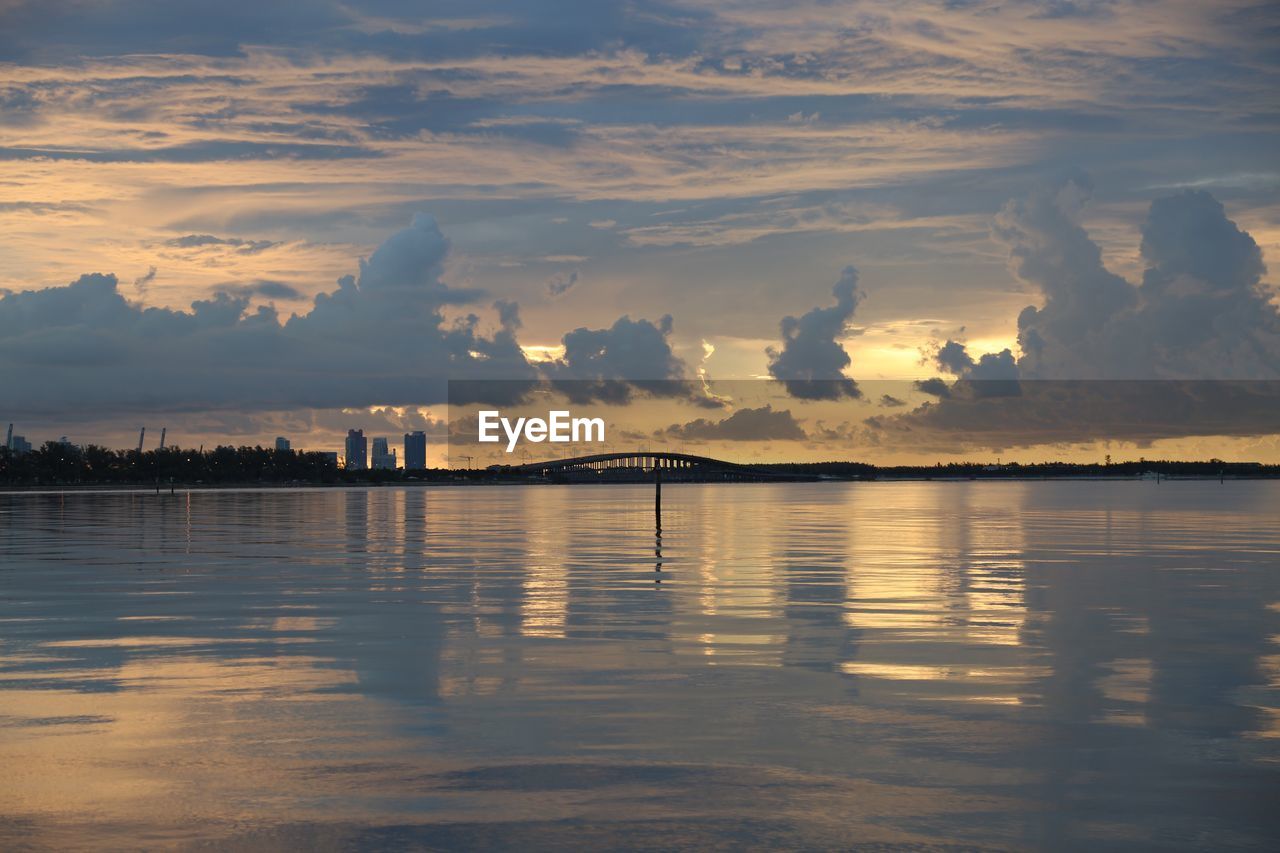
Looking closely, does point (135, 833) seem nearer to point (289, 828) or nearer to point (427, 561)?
point (289, 828)

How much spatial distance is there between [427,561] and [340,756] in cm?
3730

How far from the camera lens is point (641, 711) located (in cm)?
1939

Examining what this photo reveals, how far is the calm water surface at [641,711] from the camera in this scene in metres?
13.4

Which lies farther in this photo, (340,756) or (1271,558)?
(1271,558)

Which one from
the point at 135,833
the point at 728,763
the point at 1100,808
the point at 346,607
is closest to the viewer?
the point at 135,833

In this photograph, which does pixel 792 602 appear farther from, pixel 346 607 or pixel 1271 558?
pixel 1271 558

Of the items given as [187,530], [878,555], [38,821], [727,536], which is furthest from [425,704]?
[187,530]

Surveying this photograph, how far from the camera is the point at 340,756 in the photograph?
1630 cm

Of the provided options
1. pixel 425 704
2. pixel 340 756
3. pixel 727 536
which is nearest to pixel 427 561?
pixel 727 536

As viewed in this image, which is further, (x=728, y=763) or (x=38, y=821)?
(x=728, y=763)

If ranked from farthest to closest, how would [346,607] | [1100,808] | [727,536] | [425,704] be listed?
1. [727,536]
2. [346,607]
3. [425,704]
4. [1100,808]

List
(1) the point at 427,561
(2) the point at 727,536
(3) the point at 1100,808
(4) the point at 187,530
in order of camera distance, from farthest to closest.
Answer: (4) the point at 187,530 → (2) the point at 727,536 → (1) the point at 427,561 → (3) the point at 1100,808

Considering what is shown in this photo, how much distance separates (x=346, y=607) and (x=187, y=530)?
53354mm

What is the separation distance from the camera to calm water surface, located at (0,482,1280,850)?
43.9 ft
